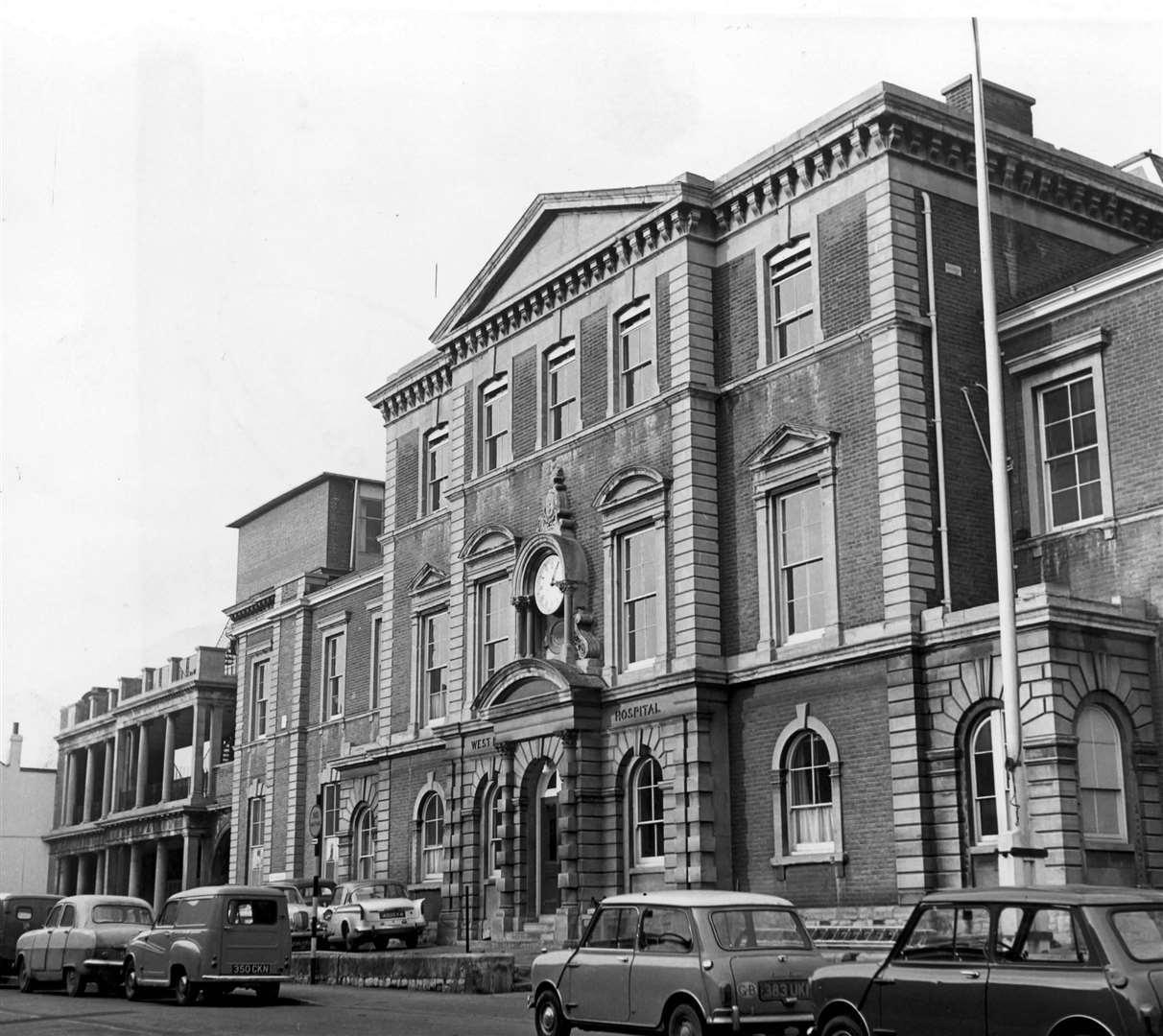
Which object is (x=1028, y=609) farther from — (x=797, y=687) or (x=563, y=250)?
(x=563, y=250)

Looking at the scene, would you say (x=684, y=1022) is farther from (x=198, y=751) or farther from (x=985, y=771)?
(x=198, y=751)

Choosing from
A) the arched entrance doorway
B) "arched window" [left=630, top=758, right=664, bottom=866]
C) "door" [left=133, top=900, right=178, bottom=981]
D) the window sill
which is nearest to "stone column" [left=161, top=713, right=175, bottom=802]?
the arched entrance doorway

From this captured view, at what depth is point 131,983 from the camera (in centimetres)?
2631

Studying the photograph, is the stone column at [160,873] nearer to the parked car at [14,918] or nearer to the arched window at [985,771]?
the parked car at [14,918]

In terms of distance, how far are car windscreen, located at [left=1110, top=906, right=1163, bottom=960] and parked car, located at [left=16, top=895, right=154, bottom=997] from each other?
20.0 meters

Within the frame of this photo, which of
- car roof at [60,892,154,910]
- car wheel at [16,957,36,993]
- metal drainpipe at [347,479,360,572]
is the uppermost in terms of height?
metal drainpipe at [347,479,360,572]

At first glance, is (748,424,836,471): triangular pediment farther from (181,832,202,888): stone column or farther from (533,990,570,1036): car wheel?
(181,832,202,888): stone column

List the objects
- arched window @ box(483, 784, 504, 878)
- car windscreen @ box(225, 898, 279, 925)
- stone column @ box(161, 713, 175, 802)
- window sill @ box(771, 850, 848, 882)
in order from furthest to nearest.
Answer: stone column @ box(161, 713, 175, 802) < arched window @ box(483, 784, 504, 878) < window sill @ box(771, 850, 848, 882) < car windscreen @ box(225, 898, 279, 925)

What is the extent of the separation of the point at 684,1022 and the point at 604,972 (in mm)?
1392

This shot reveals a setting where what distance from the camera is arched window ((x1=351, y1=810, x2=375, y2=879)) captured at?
144 feet

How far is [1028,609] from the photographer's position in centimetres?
2423

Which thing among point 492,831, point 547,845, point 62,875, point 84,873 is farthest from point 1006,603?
point 62,875

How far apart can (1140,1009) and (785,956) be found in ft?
17.3

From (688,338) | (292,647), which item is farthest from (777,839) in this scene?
(292,647)
